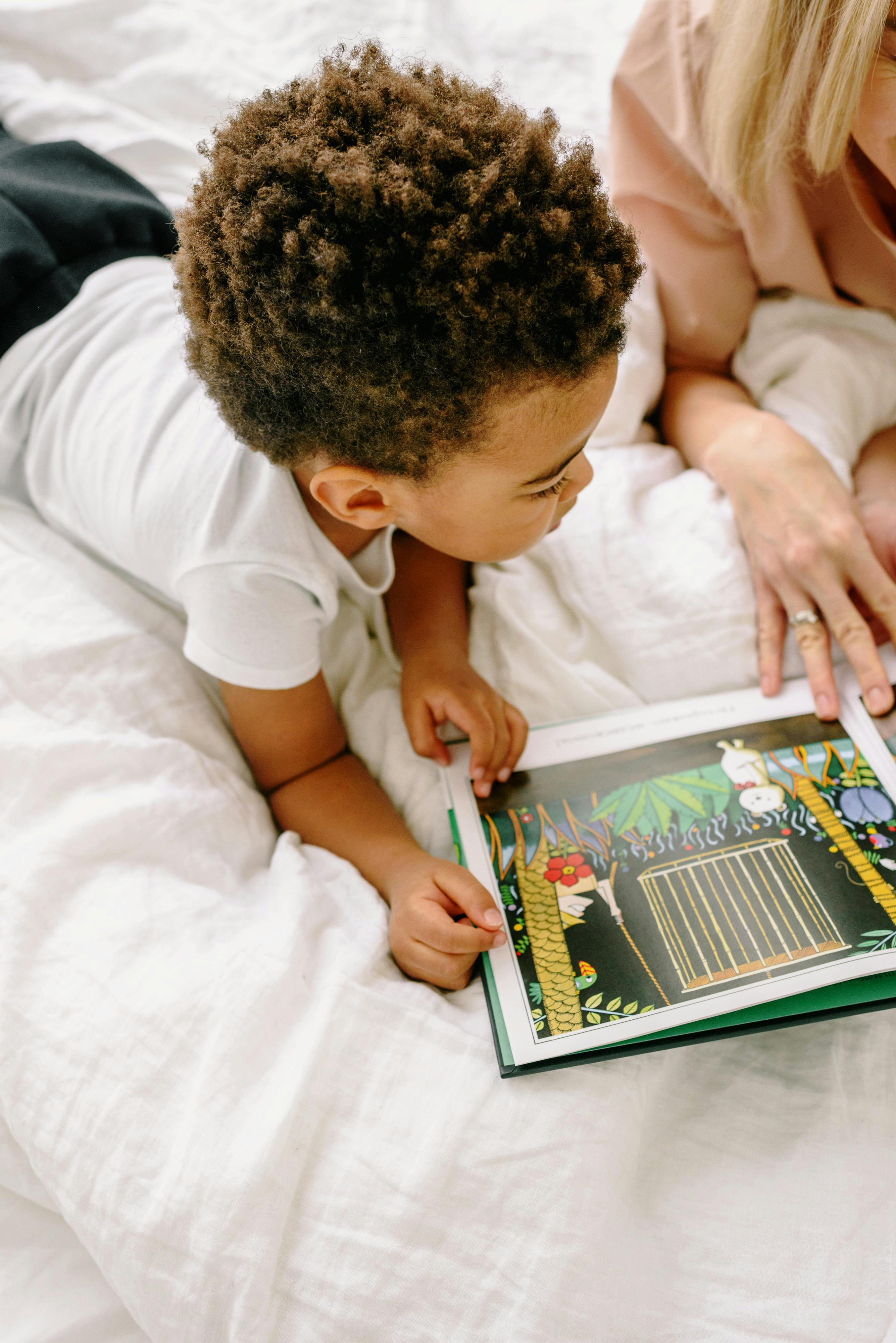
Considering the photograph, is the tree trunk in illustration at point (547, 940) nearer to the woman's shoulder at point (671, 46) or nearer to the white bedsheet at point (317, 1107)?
the white bedsheet at point (317, 1107)

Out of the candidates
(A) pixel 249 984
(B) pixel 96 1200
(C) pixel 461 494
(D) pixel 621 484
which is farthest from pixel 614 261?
(B) pixel 96 1200

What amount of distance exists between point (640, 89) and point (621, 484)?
35 cm

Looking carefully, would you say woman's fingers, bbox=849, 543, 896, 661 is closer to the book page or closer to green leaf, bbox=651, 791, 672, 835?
the book page

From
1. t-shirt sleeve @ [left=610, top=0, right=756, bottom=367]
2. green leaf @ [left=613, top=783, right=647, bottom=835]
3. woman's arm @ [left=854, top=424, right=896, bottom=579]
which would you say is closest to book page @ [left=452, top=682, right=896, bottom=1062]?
green leaf @ [left=613, top=783, right=647, bottom=835]

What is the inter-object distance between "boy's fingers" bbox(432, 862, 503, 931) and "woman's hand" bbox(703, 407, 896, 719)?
0.95ft

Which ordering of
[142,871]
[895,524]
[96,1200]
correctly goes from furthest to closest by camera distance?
[895,524], [142,871], [96,1200]

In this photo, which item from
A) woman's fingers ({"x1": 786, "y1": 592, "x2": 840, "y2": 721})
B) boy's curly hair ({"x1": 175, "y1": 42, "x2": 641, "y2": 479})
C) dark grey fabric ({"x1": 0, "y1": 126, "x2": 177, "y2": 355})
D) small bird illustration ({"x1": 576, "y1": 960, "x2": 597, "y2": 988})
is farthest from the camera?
dark grey fabric ({"x1": 0, "y1": 126, "x2": 177, "y2": 355})

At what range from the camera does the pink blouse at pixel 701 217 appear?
762mm

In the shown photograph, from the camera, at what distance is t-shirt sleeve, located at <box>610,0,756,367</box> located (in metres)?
0.76

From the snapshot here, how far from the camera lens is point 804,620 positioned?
71 cm

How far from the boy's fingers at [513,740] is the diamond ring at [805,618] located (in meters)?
0.23

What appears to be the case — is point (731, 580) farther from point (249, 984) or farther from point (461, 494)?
point (249, 984)

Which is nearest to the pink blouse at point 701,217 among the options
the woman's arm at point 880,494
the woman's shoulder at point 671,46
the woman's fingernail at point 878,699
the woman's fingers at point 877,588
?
the woman's shoulder at point 671,46

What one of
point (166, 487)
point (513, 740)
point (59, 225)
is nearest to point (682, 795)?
point (513, 740)
